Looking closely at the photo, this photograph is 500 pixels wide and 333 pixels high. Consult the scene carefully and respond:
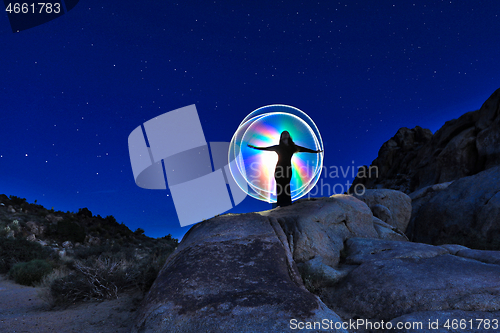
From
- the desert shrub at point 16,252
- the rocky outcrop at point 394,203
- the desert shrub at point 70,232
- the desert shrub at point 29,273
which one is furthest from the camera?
the desert shrub at point 70,232

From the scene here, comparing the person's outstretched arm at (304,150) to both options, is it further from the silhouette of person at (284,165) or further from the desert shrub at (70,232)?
the desert shrub at (70,232)

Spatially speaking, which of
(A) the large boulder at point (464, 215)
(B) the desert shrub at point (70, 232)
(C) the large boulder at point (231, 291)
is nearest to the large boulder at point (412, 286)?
(C) the large boulder at point (231, 291)

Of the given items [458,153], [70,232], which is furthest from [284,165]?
[458,153]

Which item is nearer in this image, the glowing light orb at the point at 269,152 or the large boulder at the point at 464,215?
the large boulder at the point at 464,215

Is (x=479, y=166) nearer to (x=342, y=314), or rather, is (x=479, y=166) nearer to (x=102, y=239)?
(x=342, y=314)

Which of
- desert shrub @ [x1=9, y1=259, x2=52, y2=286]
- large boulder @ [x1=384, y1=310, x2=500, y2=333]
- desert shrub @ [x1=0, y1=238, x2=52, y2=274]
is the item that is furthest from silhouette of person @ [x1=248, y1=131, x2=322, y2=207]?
desert shrub @ [x1=0, y1=238, x2=52, y2=274]

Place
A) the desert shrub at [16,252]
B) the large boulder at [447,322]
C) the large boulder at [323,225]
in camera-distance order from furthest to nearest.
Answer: the desert shrub at [16,252] < the large boulder at [323,225] < the large boulder at [447,322]

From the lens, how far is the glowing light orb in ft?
34.9

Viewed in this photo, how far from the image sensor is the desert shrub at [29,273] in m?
10.1

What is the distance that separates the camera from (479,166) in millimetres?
23078

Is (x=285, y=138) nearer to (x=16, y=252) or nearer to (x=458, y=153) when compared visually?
(x=16, y=252)

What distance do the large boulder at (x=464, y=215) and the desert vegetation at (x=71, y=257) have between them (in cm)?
1219

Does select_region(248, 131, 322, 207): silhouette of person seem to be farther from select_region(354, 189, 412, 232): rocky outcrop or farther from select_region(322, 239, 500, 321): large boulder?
select_region(354, 189, 412, 232): rocky outcrop

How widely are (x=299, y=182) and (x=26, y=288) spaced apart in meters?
11.1
